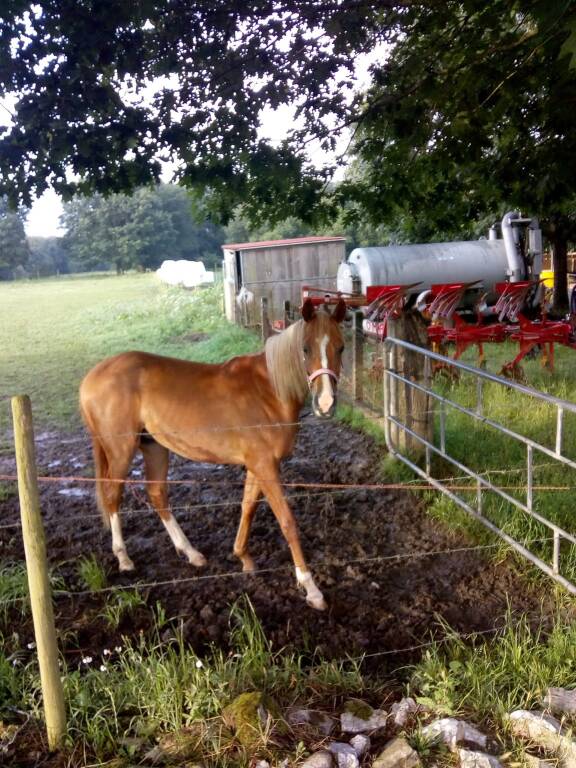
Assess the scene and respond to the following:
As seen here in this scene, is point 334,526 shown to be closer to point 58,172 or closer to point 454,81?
point 58,172

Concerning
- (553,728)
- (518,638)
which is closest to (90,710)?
(553,728)

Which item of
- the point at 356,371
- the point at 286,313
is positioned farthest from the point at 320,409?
the point at 286,313

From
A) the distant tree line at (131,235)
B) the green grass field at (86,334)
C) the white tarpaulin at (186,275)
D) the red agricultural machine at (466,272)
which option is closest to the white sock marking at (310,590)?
the green grass field at (86,334)

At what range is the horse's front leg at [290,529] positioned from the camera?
11.8ft

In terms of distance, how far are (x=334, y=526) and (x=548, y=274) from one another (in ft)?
56.0

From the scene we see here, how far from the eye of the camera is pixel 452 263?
15273 millimetres

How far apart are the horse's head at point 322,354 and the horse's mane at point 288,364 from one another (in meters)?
0.08

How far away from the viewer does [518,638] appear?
10.5ft

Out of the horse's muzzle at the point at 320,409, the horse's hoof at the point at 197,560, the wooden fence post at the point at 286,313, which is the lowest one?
the horse's hoof at the point at 197,560

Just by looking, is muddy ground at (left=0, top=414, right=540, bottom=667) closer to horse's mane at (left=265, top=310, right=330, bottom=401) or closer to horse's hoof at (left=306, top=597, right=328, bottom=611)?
horse's hoof at (left=306, top=597, right=328, bottom=611)

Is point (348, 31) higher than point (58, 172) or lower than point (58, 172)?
higher

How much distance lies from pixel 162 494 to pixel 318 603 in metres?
1.29

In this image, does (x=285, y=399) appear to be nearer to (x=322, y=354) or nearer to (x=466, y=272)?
(x=322, y=354)

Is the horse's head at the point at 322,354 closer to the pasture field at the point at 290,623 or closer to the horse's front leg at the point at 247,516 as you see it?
the horse's front leg at the point at 247,516
